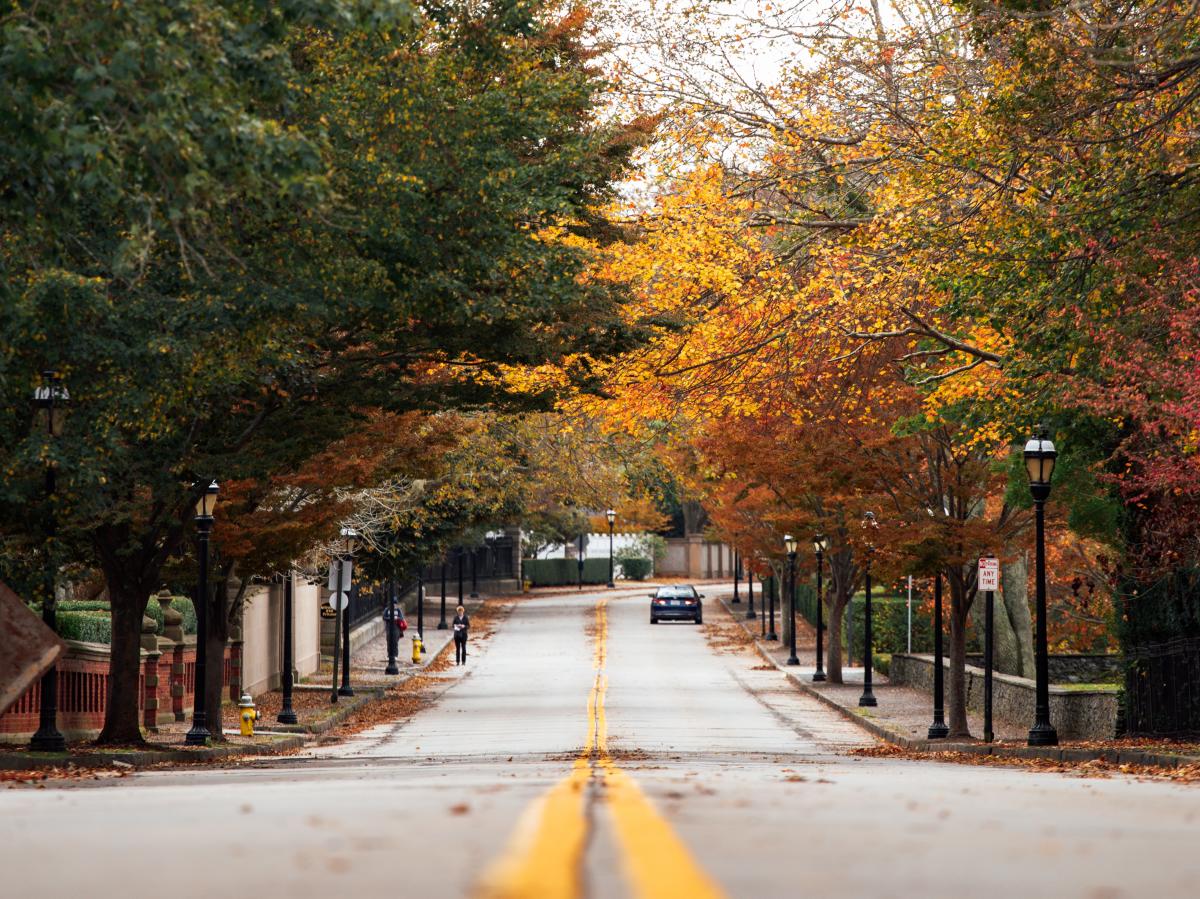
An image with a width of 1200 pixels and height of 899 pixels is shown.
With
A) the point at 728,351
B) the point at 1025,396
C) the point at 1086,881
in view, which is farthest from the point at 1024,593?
the point at 1086,881

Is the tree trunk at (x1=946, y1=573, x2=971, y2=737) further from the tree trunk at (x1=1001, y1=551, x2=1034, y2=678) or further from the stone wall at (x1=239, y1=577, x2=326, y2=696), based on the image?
the stone wall at (x1=239, y1=577, x2=326, y2=696)

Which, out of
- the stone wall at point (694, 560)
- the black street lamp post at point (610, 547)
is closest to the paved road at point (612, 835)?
the black street lamp post at point (610, 547)

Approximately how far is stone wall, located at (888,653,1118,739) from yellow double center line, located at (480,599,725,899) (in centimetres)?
1906

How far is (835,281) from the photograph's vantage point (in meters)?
24.5

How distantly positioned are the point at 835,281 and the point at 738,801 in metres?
16.1

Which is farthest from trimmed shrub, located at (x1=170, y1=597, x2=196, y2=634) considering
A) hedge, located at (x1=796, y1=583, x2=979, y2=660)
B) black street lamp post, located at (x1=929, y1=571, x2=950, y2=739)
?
hedge, located at (x1=796, y1=583, x2=979, y2=660)

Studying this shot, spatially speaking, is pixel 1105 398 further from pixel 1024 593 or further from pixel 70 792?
pixel 1024 593

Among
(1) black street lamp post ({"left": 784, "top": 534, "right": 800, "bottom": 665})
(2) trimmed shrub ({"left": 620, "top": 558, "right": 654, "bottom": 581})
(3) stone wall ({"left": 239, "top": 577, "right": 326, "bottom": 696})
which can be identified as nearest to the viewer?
(3) stone wall ({"left": 239, "top": 577, "right": 326, "bottom": 696})

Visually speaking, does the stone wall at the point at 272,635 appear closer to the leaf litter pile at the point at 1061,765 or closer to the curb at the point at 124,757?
the curb at the point at 124,757

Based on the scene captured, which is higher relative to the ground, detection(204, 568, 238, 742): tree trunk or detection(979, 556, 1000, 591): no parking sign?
detection(979, 556, 1000, 591): no parking sign

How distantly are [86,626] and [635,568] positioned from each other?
8640 centimetres

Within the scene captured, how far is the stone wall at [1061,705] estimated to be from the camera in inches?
1071

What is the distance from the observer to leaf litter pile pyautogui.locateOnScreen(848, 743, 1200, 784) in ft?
52.2

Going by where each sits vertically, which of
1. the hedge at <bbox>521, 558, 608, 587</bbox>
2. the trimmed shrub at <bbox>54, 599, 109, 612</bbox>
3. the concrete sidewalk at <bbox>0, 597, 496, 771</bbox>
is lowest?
the concrete sidewalk at <bbox>0, 597, 496, 771</bbox>
